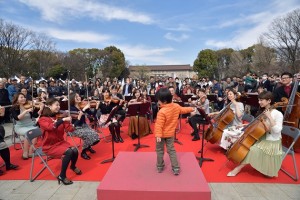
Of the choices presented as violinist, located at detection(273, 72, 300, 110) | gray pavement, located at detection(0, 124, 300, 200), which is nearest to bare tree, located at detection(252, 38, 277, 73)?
violinist, located at detection(273, 72, 300, 110)

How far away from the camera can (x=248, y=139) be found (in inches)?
148

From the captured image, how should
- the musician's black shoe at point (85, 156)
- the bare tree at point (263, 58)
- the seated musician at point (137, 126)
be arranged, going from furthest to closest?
the bare tree at point (263, 58)
the seated musician at point (137, 126)
the musician's black shoe at point (85, 156)

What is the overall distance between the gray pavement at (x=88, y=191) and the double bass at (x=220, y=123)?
152 centimetres

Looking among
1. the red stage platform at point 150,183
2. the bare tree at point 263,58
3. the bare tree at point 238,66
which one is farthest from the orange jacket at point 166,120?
Result: the bare tree at point 238,66

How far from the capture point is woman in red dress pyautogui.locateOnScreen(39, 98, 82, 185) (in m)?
3.70

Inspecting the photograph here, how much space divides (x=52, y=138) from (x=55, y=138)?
5 cm

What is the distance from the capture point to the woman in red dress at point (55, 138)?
12.1ft

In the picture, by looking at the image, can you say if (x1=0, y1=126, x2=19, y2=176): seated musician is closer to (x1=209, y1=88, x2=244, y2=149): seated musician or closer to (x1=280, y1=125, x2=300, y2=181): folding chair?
(x1=209, y1=88, x2=244, y2=149): seated musician

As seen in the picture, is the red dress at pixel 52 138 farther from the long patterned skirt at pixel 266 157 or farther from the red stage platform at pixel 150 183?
the long patterned skirt at pixel 266 157

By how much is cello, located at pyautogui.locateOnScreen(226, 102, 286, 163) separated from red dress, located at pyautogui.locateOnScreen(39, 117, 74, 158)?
9.57ft

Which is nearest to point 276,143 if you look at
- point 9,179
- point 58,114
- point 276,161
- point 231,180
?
point 276,161

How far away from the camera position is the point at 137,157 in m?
3.78

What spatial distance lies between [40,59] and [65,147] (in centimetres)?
2837

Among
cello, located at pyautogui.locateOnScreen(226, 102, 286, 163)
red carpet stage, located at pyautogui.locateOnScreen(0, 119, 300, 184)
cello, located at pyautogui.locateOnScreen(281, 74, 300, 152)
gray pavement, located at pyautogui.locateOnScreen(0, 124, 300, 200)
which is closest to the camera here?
gray pavement, located at pyautogui.locateOnScreen(0, 124, 300, 200)
